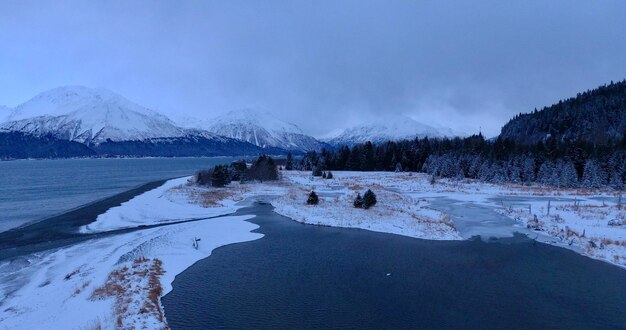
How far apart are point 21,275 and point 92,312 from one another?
446 inches

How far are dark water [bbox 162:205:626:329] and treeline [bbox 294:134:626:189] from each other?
232 feet

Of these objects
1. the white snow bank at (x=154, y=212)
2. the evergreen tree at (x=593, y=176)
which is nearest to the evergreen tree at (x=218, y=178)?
the white snow bank at (x=154, y=212)

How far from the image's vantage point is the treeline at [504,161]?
8856 centimetres

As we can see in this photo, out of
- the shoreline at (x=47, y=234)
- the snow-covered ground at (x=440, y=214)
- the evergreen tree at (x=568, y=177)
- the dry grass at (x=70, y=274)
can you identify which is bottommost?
the shoreline at (x=47, y=234)

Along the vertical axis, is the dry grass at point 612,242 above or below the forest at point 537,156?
below

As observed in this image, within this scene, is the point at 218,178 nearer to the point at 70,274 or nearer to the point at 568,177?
the point at 70,274

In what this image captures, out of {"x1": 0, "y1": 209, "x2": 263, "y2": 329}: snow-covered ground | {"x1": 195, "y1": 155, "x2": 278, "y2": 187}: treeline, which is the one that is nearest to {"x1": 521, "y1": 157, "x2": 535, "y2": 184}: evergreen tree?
{"x1": 195, "y1": 155, "x2": 278, "y2": 187}: treeline

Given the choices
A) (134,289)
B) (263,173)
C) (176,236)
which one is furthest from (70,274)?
(263,173)

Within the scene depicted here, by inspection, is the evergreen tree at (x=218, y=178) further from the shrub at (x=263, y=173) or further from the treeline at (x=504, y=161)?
the treeline at (x=504, y=161)

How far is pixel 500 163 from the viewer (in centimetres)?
10688

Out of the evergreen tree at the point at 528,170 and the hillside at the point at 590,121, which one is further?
the hillside at the point at 590,121

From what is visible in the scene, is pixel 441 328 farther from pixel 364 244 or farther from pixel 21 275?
pixel 21 275

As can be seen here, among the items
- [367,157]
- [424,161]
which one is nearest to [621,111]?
[424,161]

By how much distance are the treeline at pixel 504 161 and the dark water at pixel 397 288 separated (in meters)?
70.6
